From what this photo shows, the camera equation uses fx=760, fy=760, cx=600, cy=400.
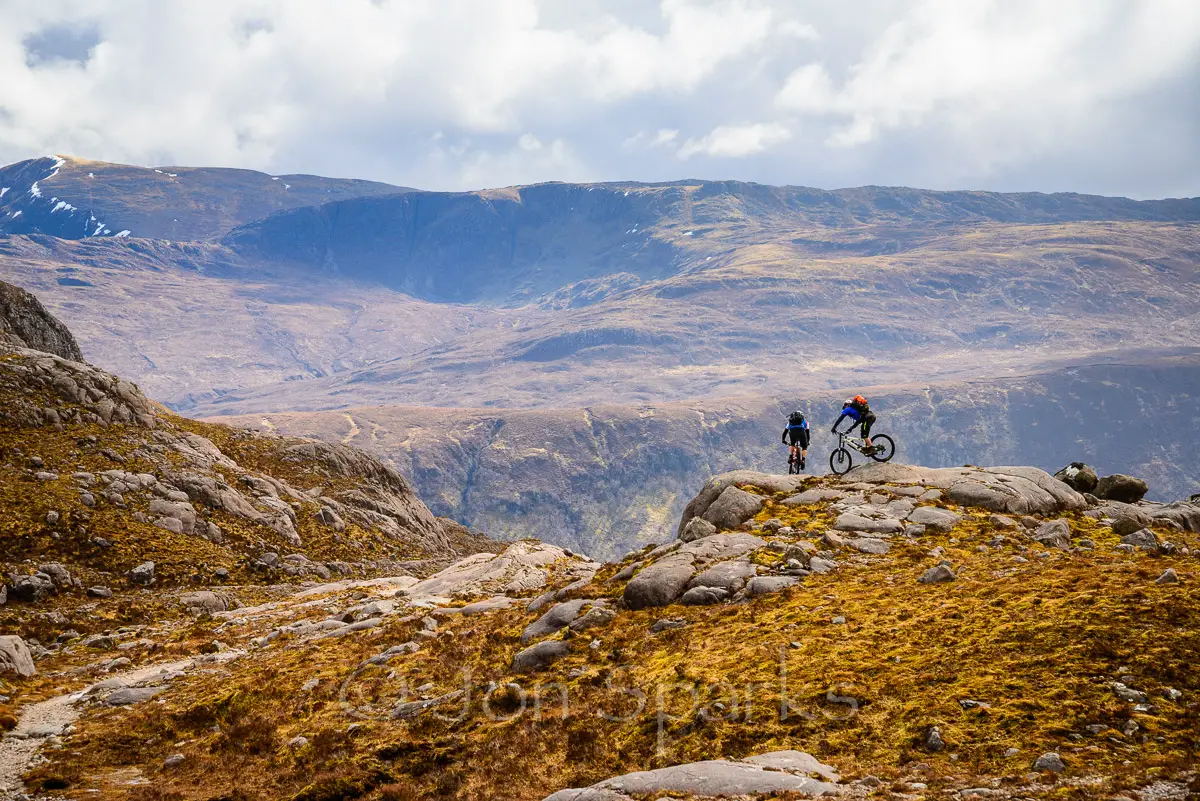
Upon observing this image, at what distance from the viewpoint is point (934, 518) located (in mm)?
32188

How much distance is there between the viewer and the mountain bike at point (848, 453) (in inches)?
1633

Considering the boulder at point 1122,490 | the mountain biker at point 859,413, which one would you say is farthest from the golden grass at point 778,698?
the boulder at point 1122,490

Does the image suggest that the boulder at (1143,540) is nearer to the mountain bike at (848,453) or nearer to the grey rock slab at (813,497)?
the grey rock slab at (813,497)

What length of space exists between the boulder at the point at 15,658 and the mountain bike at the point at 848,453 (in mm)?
37666

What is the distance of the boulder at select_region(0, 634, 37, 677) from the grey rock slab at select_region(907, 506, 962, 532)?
36762 mm

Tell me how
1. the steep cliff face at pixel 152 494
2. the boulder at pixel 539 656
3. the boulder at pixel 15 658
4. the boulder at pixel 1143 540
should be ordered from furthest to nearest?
the steep cliff face at pixel 152 494, the boulder at pixel 15 658, the boulder at pixel 1143 540, the boulder at pixel 539 656

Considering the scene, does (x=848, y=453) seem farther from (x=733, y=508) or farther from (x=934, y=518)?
(x=934, y=518)

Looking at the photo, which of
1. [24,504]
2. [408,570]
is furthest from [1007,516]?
[24,504]

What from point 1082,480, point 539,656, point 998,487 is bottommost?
point 539,656

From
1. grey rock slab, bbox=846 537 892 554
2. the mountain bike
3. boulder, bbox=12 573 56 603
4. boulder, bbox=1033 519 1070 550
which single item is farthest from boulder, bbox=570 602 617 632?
boulder, bbox=12 573 56 603

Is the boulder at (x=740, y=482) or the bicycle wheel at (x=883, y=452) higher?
the bicycle wheel at (x=883, y=452)

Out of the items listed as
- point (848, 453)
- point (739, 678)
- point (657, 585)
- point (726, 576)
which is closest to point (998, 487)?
point (848, 453)

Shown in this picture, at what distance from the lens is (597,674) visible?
72.7 feet

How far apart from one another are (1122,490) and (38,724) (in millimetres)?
48304
